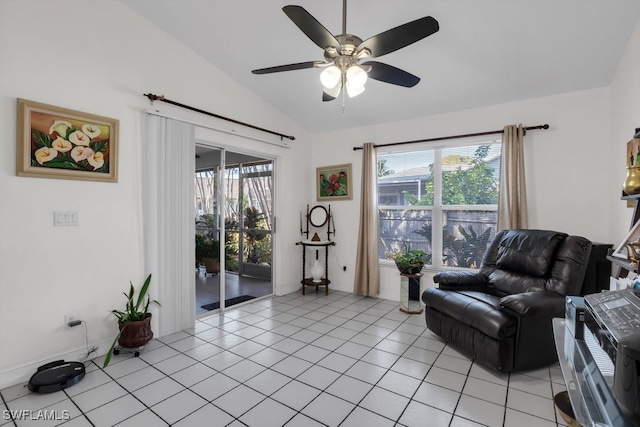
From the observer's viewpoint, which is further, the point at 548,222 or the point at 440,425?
the point at 548,222

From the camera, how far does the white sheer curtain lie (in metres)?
3.04

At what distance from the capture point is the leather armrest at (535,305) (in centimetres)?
225

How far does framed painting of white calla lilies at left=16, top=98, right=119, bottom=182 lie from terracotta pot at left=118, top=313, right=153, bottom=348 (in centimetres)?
131

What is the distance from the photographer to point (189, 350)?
2.80m

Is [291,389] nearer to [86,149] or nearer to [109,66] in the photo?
[86,149]

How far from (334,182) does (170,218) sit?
8.30 feet

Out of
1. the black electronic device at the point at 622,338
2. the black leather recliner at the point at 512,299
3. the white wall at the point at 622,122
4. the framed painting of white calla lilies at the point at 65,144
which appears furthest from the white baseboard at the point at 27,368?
the white wall at the point at 622,122

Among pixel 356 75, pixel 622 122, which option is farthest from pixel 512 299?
pixel 356 75

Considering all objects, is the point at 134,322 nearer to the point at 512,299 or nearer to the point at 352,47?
the point at 352,47

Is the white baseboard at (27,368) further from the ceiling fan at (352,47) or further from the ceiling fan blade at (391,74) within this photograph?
the ceiling fan blade at (391,74)

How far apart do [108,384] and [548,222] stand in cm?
437

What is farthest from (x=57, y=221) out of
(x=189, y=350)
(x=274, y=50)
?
(x=274, y=50)

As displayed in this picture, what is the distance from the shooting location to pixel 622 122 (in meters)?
2.63

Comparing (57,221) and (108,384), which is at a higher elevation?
(57,221)
